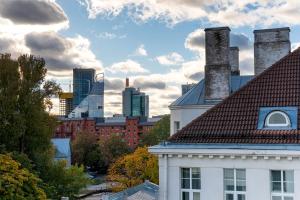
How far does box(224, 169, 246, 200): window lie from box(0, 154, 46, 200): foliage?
999cm

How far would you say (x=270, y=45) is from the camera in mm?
24312

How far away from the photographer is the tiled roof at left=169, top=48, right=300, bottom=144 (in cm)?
1911

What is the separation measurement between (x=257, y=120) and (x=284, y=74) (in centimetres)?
250

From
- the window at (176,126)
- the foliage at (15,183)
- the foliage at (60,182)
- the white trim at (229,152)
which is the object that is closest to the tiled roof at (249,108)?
the white trim at (229,152)

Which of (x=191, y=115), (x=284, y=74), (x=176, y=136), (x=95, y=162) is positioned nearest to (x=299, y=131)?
(x=284, y=74)

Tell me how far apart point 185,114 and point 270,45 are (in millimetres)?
6642

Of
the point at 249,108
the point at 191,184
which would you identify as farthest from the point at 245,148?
the point at 191,184

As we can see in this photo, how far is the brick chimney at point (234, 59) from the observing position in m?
30.9

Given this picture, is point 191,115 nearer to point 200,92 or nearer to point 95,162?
point 200,92

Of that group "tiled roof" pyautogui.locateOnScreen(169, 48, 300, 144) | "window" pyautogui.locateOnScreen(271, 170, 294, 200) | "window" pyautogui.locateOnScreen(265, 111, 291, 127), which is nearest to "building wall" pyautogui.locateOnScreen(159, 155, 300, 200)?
"window" pyautogui.locateOnScreen(271, 170, 294, 200)

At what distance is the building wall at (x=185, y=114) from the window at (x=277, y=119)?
7.89 meters

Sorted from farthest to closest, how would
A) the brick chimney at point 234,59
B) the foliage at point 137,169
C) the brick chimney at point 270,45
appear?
the foliage at point 137,169
the brick chimney at point 234,59
the brick chimney at point 270,45

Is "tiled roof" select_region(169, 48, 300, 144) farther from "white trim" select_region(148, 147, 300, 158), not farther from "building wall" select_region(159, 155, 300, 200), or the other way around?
"building wall" select_region(159, 155, 300, 200)

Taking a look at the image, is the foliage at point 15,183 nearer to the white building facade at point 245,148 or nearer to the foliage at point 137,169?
the white building facade at point 245,148
